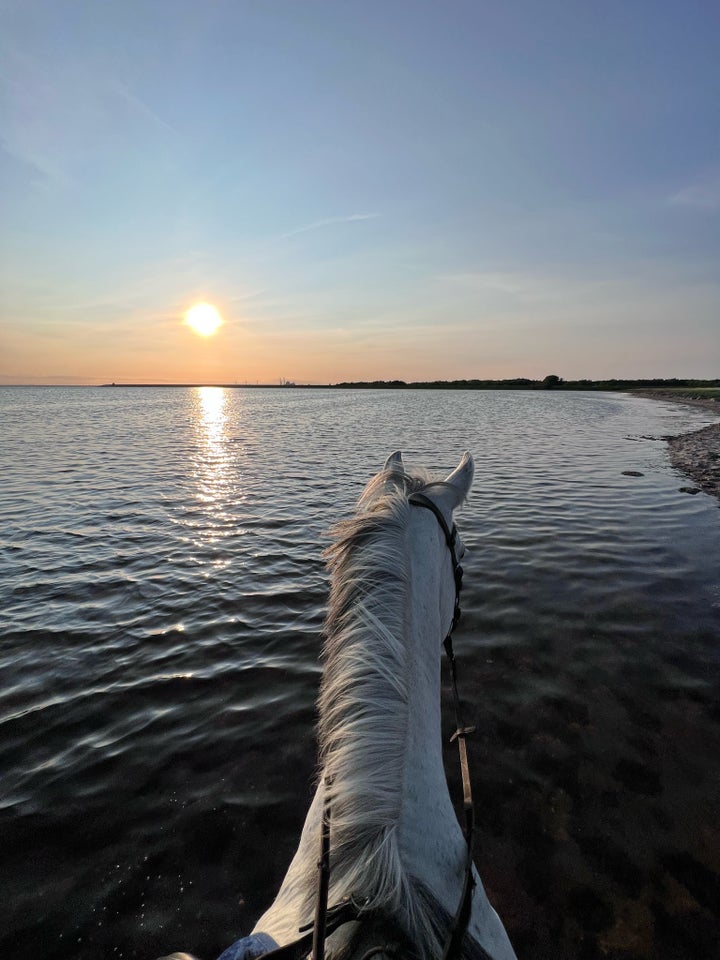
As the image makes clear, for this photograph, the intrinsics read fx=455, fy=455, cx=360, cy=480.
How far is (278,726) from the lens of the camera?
4.61m

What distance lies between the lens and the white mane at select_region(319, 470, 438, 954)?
51.5 inches

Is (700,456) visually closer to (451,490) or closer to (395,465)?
(451,490)

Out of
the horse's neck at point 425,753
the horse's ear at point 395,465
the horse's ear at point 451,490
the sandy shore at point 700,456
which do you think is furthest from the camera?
the sandy shore at point 700,456

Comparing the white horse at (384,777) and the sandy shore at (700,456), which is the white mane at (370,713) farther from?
the sandy shore at (700,456)

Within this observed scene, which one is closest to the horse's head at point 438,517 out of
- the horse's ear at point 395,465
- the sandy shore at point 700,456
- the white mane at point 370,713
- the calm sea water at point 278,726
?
the horse's ear at point 395,465

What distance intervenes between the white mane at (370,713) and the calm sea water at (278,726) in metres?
2.31

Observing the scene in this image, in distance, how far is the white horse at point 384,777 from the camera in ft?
4.27

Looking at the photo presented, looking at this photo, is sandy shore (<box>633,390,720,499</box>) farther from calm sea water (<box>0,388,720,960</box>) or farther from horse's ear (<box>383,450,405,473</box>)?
horse's ear (<box>383,450,405,473</box>)

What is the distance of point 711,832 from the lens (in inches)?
134

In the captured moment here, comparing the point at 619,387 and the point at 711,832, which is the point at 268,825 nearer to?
the point at 711,832

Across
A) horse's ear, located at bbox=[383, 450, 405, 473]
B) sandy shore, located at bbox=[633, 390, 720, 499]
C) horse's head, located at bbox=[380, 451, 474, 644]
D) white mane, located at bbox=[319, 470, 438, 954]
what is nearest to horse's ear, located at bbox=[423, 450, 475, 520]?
horse's head, located at bbox=[380, 451, 474, 644]

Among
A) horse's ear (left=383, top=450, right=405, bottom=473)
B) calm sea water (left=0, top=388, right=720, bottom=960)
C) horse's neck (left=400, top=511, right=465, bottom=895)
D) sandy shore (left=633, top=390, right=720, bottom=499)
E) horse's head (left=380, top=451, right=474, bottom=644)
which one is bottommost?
calm sea water (left=0, top=388, right=720, bottom=960)

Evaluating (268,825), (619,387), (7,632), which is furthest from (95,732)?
(619,387)

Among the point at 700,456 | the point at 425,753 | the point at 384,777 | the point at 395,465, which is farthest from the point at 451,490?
the point at 700,456
